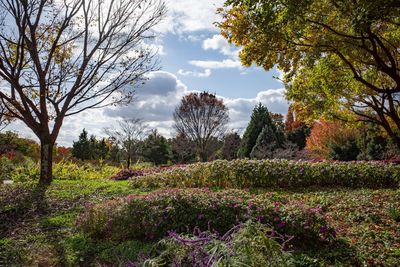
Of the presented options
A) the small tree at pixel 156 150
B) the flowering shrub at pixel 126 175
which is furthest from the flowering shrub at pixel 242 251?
the small tree at pixel 156 150

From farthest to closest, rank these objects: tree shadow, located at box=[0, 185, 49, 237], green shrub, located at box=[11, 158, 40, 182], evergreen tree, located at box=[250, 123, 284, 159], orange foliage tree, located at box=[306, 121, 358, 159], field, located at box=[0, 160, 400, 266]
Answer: evergreen tree, located at box=[250, 123, 284, 159] < orange foliage tree, located at box=[306, 121, 358, 159] < green shrub, located at box=[11, 158, 40, 182] < tree shadow, located at box=[0, 185, 49, 237] < field, located at box=[0, 160, 400, 266]

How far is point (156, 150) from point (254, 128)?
1119 cm

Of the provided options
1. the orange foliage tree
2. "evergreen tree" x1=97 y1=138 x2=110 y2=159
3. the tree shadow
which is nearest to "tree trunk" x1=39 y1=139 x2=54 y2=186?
the tree shadow

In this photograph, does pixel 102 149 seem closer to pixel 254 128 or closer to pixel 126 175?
pixel 254 128

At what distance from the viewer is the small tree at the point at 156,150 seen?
32562 millimetres

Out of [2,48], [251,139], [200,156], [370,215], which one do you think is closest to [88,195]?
[2,48]

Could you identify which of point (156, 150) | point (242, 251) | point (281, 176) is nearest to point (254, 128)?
point (156, 150)

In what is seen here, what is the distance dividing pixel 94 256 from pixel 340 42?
546cm

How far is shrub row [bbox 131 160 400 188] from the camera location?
35.6 feet

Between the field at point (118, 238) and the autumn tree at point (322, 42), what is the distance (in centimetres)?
229

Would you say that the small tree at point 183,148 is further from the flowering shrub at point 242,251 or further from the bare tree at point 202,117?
the flowering shrub at point 242,251

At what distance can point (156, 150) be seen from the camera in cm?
3288

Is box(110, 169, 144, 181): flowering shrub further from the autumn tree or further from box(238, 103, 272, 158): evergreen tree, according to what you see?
box(238, 103, 272, 158): evergreen tree

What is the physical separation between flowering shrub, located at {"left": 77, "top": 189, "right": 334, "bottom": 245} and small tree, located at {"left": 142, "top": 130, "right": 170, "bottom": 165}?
26.4 meters
